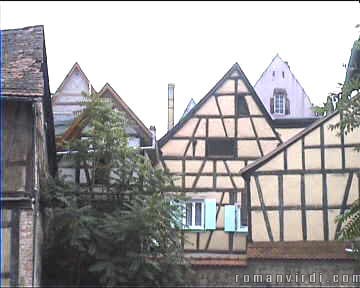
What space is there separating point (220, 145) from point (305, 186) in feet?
15.6

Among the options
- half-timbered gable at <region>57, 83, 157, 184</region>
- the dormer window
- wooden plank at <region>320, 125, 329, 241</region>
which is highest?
the dormer window

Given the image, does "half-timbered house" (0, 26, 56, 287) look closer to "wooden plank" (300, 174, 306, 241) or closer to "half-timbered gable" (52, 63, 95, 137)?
"wooden plank" (300, 174, 306, 241)

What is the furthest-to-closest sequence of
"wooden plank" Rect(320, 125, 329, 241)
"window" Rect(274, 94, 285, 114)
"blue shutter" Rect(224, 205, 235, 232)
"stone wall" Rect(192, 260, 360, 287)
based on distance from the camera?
"window" Rect(274, 94, 285, 114) → "blue shutter" Rect(224, 205, 235, 232) → "wooden plank" Rect(320, 125, 329, 241) → "stone wall" Rect(192, 260, 360, 287)

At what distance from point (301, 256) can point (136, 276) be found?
231 inches

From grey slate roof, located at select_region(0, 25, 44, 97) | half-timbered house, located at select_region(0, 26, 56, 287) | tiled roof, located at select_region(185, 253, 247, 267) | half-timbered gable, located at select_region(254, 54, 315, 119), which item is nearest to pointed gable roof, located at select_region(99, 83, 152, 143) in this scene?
tiled roof, located at select_region(185, 253, 247, 267)

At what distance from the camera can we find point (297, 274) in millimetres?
21188

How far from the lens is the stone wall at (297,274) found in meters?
20.9

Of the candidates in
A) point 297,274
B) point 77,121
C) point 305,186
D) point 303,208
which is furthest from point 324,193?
point 77,121

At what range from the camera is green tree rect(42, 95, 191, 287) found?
56.5 feet

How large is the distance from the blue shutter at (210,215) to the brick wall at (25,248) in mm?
10584

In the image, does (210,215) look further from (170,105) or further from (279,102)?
(279,102)

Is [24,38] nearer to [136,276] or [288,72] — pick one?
[136,276]

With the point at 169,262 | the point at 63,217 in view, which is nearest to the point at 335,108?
the point at 169,262

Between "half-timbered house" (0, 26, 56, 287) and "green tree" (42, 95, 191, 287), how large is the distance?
4.63 ft
